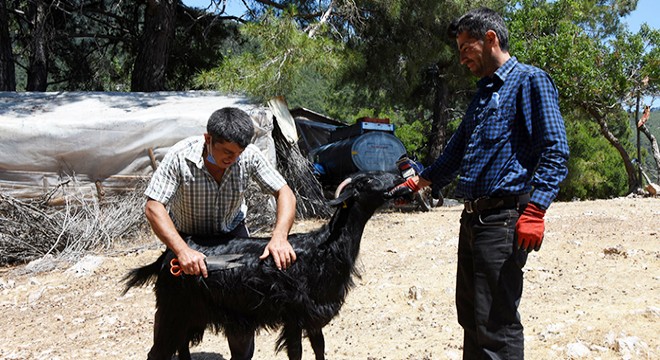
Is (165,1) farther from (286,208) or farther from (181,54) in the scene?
(286,208)

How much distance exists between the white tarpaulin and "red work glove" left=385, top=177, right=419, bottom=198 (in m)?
5.51

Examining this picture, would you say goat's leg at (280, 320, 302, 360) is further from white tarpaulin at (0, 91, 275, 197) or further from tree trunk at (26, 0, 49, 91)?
tree trunk at (26, 0, 49, 91)

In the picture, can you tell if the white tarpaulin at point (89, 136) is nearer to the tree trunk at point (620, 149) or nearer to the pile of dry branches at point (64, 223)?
the pile of dry branches at point (64, 223)

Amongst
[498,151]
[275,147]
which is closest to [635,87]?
[275,147]

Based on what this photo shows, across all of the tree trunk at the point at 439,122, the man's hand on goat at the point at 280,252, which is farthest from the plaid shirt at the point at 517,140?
the tree trunk at the point at 439,122

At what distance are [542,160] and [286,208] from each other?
1.40m

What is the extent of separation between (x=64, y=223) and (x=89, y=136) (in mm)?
1307

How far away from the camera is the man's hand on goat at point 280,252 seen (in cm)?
320

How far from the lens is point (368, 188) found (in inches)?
141

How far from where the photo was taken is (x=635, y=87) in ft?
54.9

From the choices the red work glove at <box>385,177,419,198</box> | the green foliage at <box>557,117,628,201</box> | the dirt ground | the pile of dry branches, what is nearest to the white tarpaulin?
the pile of dry branches

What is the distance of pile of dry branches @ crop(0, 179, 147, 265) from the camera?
771cm

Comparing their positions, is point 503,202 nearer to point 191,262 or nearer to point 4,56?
point 191,262

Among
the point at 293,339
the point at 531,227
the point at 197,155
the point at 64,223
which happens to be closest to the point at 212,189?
the point at 197,155
